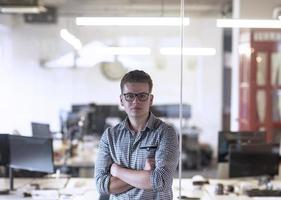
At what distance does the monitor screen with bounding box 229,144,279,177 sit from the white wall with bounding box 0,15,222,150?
6398 millimetres

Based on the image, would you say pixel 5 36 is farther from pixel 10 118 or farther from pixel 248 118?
pixel 248 118

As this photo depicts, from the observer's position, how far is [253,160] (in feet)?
14.7

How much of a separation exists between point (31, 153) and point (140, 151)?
1.94m

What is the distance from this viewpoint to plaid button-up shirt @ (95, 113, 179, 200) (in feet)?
8.11

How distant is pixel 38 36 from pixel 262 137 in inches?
284

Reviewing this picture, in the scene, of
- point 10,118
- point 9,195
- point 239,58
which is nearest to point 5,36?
point 10,118

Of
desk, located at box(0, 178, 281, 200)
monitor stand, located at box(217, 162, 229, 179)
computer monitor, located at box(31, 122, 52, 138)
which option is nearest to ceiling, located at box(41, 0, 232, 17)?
computer monitor, located at box(31, 122, 52, 138)

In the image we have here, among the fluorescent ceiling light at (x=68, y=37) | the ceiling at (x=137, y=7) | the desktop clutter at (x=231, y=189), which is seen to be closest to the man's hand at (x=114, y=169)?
the desktop clutter at (x=231, y=189)

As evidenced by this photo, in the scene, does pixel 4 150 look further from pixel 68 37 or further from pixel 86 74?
pixel 86 74

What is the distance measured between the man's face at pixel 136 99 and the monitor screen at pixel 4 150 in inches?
85.5

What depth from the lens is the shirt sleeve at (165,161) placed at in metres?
2.45

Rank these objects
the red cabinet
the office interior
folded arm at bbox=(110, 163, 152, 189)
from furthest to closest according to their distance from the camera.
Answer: the office interior → the red cabinet → folded arm at bbox=(110, 163, 152, 189)

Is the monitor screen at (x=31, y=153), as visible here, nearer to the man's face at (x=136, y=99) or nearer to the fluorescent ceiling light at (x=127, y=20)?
the fluorescent ceiling light at (x=127, y=20)

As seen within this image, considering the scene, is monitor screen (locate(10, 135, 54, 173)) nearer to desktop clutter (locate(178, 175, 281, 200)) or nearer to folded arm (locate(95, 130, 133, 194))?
desktop clutter (locate(178, 175, 281, 200))
